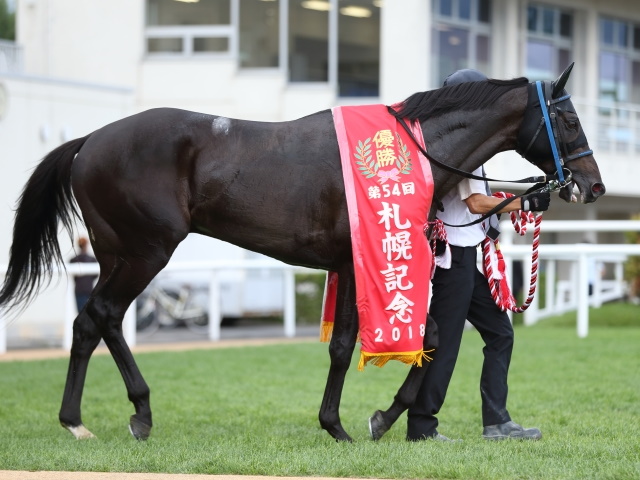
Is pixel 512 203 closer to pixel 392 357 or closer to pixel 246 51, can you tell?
pixel 392 357

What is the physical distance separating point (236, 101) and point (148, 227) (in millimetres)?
15684

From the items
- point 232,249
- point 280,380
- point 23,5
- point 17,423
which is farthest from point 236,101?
point 17,423

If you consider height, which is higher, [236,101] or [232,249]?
[236,101]

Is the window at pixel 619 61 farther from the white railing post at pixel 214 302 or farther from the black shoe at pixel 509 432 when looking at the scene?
the black shoe at pixel 509 432

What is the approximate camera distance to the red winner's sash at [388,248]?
227 inches

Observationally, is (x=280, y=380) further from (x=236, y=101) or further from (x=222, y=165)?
(x=236, y=101)

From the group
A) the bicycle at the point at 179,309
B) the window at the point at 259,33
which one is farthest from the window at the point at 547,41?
the bicycle at the point at 179,309

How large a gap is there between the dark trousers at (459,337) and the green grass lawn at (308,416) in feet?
0.67

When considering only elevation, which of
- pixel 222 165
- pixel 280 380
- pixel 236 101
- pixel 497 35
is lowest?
pixel 280 380

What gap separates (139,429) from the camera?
20.2 feet

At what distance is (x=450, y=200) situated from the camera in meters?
6.10

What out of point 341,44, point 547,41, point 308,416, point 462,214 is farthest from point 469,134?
point 547,41

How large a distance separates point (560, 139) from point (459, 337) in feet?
4.23

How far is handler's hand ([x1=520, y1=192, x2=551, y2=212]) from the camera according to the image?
18.9 feet
